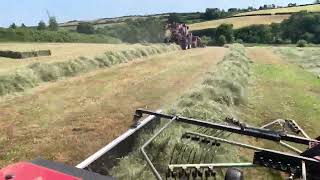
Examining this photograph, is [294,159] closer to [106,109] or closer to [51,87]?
[106,109]

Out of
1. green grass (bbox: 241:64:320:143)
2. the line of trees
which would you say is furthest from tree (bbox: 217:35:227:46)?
green grass (bbox: 241:64:320:143)

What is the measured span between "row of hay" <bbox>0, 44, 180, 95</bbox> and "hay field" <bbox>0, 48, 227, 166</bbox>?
55 cm

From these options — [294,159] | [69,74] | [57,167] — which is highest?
[57,167]

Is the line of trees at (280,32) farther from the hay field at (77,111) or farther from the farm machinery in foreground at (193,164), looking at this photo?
the farm machinery in foreground at (193,164)

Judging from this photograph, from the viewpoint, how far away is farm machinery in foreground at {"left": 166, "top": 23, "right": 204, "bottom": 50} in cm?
4719

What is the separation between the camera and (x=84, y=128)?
1093 centimetres

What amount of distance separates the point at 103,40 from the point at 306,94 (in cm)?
5753

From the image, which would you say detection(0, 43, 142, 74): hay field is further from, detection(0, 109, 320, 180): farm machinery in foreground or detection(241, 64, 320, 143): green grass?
detection(0, 109, 320, 180): farm machinery in foreground

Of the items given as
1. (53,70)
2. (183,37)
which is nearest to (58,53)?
(53,70)

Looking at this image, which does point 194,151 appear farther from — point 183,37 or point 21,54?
point 183,37

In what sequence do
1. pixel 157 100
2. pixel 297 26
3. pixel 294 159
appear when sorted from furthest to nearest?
pixel 297 26
pixel 157 100
pixel 294 159

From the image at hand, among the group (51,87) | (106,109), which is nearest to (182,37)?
(51,87)

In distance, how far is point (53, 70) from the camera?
2081 cm

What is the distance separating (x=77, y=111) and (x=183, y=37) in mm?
35094
